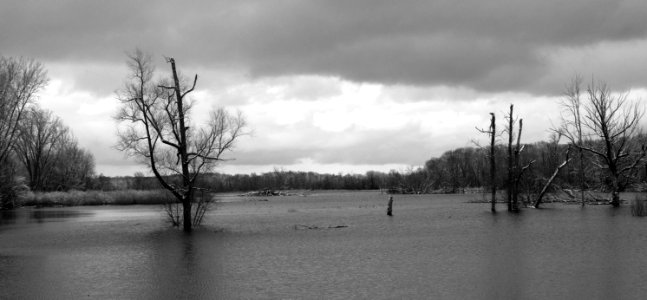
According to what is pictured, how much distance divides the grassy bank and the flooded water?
4596 centimetres

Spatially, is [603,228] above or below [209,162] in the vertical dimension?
below

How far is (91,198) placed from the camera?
283 ft

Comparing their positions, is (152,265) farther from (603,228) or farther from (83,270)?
(603,228)

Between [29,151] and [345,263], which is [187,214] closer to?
[345,263]

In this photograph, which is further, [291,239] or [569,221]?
[569,221]

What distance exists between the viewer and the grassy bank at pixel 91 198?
80369 mm

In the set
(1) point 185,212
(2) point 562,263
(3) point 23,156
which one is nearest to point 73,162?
(3) point 23,156

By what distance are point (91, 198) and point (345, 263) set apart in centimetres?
7442

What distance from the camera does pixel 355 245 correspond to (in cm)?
2655

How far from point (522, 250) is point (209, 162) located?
2033 centimetres

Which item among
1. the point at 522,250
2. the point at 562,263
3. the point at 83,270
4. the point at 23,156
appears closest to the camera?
the point at 562,263

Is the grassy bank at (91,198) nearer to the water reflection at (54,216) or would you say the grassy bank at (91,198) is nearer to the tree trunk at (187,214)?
the water reflection at (54,216)

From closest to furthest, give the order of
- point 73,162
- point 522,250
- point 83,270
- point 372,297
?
point 372,297, point 83,270, point 522,250, point 73,162

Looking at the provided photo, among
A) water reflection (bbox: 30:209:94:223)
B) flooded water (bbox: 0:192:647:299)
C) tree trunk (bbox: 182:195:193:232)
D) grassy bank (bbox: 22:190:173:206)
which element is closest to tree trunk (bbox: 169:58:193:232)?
tree trunk (bbox: 182:195:193:232)
